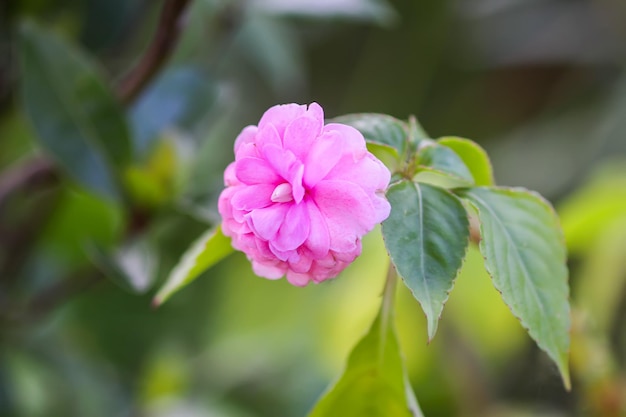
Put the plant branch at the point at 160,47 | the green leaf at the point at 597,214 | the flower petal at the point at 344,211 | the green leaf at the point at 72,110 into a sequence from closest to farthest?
1. the flower petal at the point at 344,211
2. the plant branch at the point at 160,47
3. the green leaf at the point at 72,110
4. the green leaf at the point at 597,214

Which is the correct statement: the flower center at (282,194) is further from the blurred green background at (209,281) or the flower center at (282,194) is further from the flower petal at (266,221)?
the blurred green background at (209,281)

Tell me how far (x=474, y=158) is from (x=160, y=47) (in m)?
0.18

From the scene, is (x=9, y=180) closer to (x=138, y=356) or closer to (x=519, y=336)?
(x=138, y=356)

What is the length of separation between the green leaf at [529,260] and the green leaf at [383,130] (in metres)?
0.03

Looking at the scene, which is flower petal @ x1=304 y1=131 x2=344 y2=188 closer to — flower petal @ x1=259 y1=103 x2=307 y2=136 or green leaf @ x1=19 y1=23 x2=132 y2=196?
flower petal @ x1=259 y1=103 x2=307 y2=136

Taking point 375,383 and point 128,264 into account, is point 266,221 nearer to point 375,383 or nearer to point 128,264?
point 375,383

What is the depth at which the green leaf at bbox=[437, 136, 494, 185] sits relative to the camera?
0.38 meters

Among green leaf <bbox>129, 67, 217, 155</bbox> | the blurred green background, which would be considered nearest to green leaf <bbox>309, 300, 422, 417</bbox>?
the blurred green background

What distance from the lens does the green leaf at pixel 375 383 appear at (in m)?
0.36

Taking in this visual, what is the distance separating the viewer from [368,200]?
0.31 meters

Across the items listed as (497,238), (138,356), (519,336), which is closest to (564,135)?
(519,336)

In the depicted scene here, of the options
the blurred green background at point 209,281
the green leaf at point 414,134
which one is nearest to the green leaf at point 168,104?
the blurred green background at point 209,281

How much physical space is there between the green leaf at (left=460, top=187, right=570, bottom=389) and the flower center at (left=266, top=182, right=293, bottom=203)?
0.25 ft

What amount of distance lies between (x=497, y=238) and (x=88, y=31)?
0.49 meters
